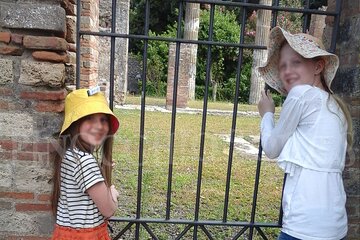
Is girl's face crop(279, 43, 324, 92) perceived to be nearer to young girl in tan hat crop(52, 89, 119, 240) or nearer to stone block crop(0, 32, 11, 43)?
young girl in tan hat crop(52, 89, 119, 240)

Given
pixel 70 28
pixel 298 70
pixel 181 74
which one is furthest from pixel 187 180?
pixel 181 74

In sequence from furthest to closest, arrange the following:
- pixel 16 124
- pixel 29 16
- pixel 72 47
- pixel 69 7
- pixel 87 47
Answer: pixel 87 47 → pixel 72 47 → pixel 69 7 → pixel 16 124 → pixel 29 16

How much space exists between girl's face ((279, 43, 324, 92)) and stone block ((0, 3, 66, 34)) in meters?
1.18

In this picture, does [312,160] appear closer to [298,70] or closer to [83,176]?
[298,70]

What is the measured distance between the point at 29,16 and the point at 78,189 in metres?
0.91

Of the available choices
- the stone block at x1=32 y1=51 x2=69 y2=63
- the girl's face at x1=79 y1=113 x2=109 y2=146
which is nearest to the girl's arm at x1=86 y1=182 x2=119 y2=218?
Answer: the girl's face at x1=79 y1=113 x2=109 y2=146

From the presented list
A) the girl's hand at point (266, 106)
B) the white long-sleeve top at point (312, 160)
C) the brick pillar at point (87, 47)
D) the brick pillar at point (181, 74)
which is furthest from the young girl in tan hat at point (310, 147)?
the brick pillar at point (181, 74)

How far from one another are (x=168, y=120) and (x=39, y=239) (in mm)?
6808

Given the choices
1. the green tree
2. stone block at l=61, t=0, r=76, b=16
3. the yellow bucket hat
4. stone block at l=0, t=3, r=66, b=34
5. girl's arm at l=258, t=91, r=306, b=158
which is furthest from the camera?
the green tree

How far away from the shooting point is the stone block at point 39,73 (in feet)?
6.11

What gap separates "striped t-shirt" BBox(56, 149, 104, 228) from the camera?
1643mm

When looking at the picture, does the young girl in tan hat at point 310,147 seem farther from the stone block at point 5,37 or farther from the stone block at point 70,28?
the stone block at point 5,37

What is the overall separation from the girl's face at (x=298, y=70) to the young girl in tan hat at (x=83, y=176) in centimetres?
88

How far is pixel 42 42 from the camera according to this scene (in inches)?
72.7
